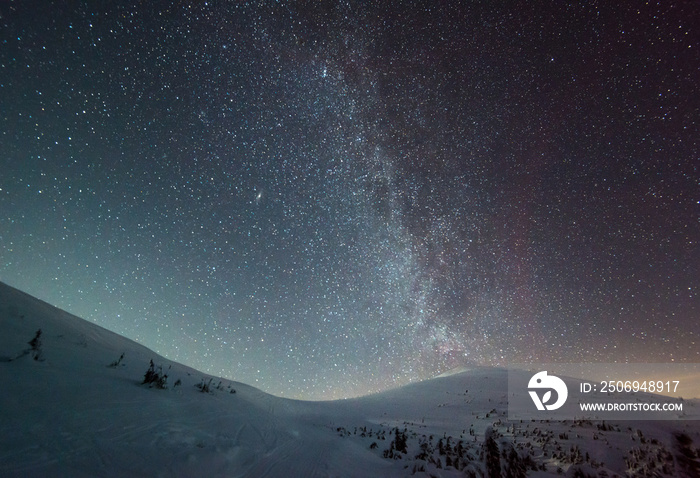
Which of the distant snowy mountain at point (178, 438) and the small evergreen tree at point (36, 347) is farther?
the small evergreen tree at point (36, 347)

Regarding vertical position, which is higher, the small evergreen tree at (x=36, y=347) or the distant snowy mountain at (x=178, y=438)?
the small evergreen tree at (x=36, y=347)

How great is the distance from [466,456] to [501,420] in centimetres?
729

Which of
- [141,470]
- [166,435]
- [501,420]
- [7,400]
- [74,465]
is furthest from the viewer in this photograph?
[501,420]

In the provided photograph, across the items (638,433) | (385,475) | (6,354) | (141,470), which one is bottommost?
(638,433)

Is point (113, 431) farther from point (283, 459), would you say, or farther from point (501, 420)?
point (501, 420)

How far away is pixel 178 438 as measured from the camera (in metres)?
3.72

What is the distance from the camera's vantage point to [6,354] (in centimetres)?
429

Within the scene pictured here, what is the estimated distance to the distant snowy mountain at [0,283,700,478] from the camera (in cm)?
278

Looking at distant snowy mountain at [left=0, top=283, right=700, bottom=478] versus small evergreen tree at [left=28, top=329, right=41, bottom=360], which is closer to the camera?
distant snowy mountain at [left=0, top=283, right=700, bottom=478]

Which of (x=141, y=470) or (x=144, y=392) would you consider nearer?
(x=141, y=470)

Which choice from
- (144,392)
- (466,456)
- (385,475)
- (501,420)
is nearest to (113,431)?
(144,392)

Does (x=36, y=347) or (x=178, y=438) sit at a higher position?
(x=36, y=347)

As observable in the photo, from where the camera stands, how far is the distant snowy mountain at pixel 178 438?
110 inches

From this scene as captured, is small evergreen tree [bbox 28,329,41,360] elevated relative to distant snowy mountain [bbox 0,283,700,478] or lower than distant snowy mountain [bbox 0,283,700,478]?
elevated
